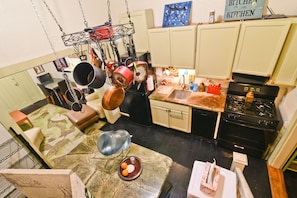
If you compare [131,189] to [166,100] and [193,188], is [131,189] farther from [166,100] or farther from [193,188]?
[166,100]

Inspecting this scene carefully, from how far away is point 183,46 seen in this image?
2.24 meters

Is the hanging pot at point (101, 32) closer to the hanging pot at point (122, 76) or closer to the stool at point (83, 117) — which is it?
the hanging pot at point (122, 76)

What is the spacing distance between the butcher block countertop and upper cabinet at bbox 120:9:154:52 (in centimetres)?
92

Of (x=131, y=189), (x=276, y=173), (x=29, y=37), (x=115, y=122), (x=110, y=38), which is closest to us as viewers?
(x=110, y=38)

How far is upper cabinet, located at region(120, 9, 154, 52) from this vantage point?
7.87ft

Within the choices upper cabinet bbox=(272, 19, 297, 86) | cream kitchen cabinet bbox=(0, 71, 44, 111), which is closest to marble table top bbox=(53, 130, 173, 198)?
upper cabinet bbox=(272, 19, 297, 86)

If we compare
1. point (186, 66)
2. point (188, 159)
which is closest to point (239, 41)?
point (186, 66)

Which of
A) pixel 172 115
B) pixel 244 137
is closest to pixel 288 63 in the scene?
pixel 244 137

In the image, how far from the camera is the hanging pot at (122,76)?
118 centimetres

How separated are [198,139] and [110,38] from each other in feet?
8.52

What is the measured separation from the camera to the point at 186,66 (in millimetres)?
2383

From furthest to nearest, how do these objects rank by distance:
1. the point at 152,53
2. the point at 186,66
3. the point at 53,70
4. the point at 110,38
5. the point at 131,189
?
the point at 53,70, the point at 152,53, the point at 186,66, the point at 131,189, the point at 110,38

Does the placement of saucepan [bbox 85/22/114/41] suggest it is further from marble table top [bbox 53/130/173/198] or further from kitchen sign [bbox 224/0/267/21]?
kitchen sign [bbox 224/0/267/21]

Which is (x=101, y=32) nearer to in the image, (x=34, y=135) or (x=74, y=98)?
(x=74, y=98)
